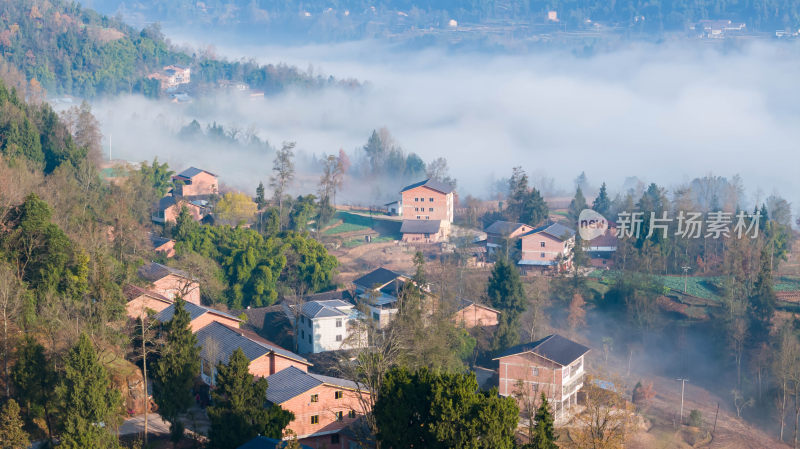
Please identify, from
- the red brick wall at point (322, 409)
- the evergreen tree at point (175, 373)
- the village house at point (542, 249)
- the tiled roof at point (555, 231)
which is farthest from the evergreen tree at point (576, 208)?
the evergreen tree at point (175, 373)

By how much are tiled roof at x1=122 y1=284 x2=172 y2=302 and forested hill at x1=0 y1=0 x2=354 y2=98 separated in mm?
55072

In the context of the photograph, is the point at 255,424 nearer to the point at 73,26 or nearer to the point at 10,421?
the point at 10,421

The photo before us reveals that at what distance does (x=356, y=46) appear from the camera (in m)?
153

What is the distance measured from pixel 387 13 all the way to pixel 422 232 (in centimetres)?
12526

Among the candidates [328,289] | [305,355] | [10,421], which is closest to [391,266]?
[328,289]

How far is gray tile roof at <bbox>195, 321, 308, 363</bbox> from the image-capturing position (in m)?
21.3

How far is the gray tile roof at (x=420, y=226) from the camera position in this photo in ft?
139

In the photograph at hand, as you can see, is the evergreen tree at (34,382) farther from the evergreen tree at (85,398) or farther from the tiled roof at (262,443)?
the tiled roof at (262,443)

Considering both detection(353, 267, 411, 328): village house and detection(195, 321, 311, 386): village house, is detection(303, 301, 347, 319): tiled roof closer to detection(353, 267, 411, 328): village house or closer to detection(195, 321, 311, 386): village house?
detection(353, 267, 411, 328): village house

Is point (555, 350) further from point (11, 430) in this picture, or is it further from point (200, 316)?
point (11, 430)

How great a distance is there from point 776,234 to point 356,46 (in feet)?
393

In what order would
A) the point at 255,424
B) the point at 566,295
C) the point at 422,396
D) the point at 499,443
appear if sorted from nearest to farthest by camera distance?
the point at 499,443 < the point at 422,396 < the point at 255,424 < the point at 566,295

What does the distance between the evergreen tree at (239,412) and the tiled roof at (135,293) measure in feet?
19.7

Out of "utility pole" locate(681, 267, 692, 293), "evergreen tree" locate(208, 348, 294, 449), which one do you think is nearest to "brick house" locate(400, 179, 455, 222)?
"utility pole" locate(681, 267, 692, 293)
